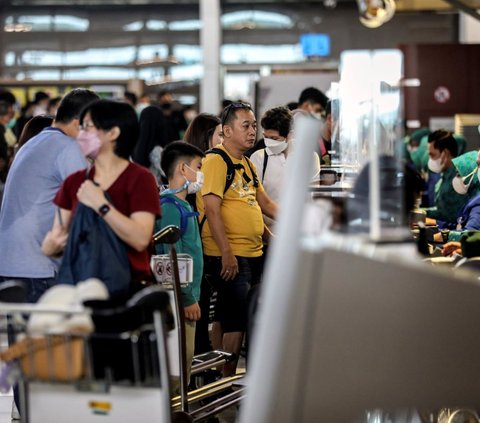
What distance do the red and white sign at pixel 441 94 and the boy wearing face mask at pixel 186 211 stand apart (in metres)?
11.1

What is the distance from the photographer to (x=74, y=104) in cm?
459

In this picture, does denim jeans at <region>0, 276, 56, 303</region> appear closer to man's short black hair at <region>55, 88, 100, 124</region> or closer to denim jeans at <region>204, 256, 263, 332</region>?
man's short black hair at <region>55, 88, 100, 124</region>

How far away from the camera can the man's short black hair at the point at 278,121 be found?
7.02 meters

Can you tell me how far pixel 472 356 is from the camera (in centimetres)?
287

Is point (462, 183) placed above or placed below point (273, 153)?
below

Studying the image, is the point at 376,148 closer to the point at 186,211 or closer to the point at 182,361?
the point at 182,361

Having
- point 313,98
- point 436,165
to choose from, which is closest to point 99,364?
point 313,98

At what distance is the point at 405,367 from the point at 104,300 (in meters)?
0.77

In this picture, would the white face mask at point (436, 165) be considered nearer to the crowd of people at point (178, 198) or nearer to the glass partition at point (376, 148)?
the crowd of people at point (178, 198)

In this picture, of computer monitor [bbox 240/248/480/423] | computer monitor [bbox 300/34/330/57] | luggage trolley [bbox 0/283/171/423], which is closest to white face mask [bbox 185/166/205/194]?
luggage trolley [bbox 0/283/171/423]

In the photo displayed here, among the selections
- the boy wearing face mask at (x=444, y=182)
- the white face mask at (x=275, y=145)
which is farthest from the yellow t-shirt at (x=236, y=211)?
the boy wearing face mask at (x=444, y=182)

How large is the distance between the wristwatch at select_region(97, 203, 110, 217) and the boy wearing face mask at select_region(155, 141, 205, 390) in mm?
1702

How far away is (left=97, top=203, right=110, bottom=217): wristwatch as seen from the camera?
3.44m

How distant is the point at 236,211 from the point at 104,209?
2.76m
